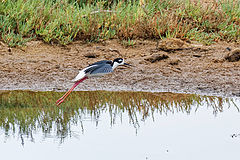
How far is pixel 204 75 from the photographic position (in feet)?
24.9

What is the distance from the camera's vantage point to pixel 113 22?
8.95 meters

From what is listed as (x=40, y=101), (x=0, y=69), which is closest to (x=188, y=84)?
(x=40, y=101)

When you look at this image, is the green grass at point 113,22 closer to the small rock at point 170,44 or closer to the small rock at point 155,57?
the small rock at point 170,44

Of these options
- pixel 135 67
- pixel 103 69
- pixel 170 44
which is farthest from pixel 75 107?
pixel 170 44

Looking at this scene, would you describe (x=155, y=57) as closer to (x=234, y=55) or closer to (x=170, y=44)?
(x=170, y=44)

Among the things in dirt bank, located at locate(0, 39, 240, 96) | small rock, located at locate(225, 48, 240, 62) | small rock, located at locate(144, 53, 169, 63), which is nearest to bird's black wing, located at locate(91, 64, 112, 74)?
dirt bank, located at locate(0, 39, 240, 96)

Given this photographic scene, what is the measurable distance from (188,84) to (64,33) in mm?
2769

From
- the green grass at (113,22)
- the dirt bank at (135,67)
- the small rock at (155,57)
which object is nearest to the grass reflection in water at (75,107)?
the dirt bank at (135,67)

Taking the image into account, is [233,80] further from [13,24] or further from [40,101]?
[13,24]

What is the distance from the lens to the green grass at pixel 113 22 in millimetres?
8484

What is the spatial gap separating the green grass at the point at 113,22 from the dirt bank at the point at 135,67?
206mm

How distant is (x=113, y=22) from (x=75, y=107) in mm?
3315

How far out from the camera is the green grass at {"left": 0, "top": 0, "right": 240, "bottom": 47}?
848 cm

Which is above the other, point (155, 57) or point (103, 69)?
point (155, 57)
